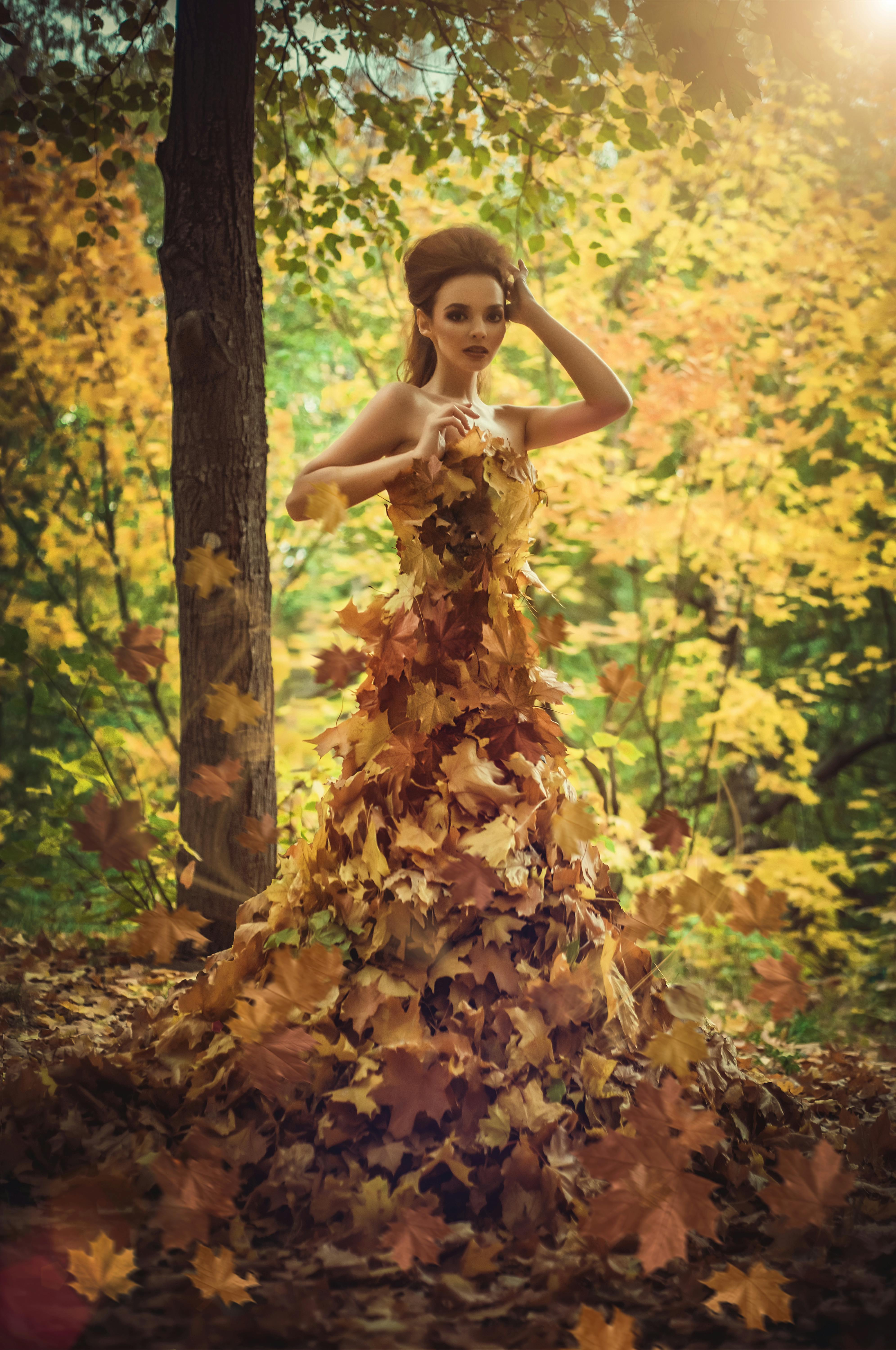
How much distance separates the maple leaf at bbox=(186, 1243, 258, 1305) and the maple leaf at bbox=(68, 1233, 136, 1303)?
12 centimetres

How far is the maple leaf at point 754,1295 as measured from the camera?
1.60m

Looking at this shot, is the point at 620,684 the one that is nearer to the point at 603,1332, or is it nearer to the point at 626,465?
the point at 603,1332

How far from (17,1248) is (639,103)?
3.90 meters

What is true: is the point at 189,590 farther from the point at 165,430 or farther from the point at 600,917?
the point at 165,430

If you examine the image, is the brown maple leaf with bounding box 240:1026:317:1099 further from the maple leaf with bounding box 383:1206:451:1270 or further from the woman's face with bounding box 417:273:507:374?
the woman's face with bounding box 417:273:507:374

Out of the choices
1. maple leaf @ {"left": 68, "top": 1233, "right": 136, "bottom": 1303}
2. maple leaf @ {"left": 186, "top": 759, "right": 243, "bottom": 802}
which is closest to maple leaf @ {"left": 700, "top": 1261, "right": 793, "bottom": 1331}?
maple leaf @ {"left": 68, "top": 1233, "right": 136, "bottom": 1303}

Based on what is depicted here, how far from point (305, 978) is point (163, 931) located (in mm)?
656

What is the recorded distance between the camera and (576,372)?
2605mm

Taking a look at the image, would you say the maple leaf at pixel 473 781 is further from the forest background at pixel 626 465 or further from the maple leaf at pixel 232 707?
the forest background at pixel 626 465

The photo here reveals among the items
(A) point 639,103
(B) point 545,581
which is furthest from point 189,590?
(B) point 545,581

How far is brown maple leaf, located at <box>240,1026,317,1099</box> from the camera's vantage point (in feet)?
6.09

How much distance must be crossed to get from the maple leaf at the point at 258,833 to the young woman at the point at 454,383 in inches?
43.0

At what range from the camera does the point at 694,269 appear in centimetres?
731

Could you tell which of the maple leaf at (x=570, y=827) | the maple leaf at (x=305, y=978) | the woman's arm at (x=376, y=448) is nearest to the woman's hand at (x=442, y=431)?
the woman's arm at (x=376, y=448)
